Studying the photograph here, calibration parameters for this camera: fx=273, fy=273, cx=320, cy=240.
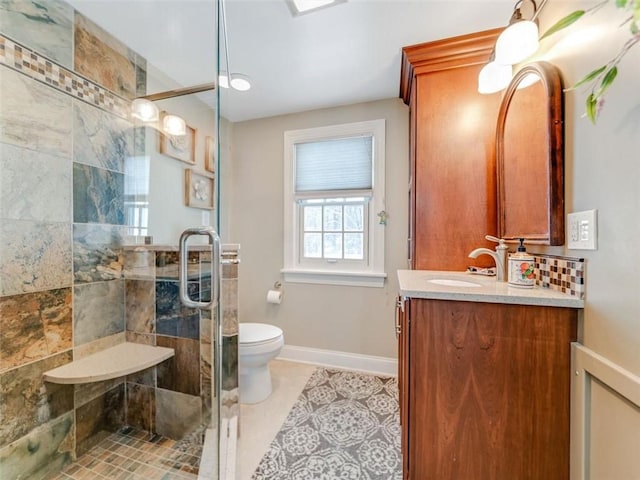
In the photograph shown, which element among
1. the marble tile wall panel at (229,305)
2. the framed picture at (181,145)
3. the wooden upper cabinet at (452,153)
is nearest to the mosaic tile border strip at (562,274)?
the wooden upper cabinet at (452,153)

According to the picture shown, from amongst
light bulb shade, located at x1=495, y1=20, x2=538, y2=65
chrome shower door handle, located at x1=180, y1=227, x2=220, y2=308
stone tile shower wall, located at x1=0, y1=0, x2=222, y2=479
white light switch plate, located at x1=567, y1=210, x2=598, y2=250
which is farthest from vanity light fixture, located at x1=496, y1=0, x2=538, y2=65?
stone tile shower wall, located at x1=0, y1=0, x2=222, y2=479

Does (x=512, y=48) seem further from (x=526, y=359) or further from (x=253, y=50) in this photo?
(x=253, y=50)

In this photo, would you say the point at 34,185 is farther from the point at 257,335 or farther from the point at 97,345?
the point at 257,335

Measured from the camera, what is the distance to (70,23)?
4.47 ft

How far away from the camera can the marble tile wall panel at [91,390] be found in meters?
1.35

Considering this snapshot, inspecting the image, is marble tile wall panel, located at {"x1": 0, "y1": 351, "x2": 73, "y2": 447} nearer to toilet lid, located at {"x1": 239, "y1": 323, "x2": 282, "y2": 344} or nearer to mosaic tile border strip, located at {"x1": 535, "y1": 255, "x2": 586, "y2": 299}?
toilet lid, located at {"x1": 239, "y1": 323, "x2": 282, "y2": 344}

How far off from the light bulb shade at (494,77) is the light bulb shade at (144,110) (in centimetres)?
187

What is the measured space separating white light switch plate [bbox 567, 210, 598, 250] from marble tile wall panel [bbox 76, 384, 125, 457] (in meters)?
2.20

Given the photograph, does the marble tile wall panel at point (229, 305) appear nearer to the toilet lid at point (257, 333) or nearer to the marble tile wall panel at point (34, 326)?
the toilet lid at point (257, 333)

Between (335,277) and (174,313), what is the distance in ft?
4.10

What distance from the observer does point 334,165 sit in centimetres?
237

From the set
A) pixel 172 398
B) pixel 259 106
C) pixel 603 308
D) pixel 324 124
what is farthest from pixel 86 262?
pixel 603 308

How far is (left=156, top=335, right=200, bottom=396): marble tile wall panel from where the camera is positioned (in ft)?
4.69

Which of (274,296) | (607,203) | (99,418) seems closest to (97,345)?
(99,418)
